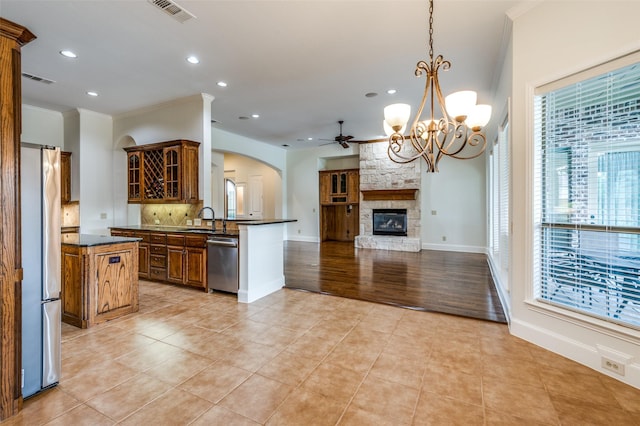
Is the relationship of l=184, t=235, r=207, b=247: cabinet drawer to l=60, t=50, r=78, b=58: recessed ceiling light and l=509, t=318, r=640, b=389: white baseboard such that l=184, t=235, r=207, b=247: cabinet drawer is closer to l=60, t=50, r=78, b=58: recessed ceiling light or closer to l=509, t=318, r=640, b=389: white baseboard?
l=60, t=50, r=78, b=58: recessed ceiling light

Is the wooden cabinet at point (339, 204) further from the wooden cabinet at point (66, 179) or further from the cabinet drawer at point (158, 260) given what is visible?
the wooden cabinet at point (66, 179)

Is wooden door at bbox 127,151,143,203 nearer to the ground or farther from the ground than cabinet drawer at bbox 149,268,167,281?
farther from the ground

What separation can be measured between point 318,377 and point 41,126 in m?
6.79

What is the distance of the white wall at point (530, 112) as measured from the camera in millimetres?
2105

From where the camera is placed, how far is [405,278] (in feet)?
16.0

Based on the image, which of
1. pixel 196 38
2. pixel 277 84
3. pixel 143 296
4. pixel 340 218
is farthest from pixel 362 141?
pixel 143 296

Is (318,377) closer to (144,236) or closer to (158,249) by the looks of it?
(158,249)

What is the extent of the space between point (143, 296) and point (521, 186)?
186 inches

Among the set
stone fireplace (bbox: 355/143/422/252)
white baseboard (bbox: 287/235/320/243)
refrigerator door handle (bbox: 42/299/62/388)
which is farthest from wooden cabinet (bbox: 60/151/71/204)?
stone fireplace (bbox: 355/143/422/252)

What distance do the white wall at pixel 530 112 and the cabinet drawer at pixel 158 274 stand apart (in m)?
4.63

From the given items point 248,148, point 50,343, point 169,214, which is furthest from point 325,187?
point 50,343

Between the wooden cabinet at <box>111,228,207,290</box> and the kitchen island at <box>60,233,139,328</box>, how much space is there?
0.88 metres

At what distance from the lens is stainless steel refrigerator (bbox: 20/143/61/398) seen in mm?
1914

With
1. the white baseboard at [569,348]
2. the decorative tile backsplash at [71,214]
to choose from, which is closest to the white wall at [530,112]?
the white baseboard at [569,348]
